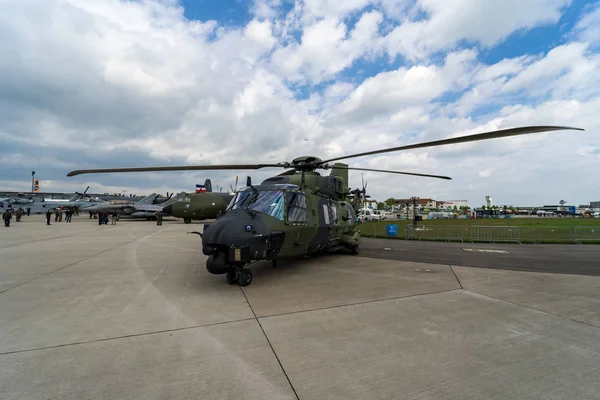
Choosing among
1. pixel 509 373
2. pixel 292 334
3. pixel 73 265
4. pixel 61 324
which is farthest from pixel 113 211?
pixel 509 373

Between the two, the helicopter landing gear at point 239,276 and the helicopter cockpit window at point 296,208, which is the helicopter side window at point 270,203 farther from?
the helicopter landing gear at point 239,276

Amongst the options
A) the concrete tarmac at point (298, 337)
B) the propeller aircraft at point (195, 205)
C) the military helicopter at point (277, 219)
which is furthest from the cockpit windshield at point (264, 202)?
the propeller aircraft at point (195, 205)

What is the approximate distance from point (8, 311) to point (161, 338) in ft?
10.9

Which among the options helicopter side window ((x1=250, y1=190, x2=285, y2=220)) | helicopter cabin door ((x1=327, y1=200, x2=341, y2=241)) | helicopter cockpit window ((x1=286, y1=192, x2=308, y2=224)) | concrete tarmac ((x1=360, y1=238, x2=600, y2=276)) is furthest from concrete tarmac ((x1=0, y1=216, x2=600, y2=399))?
helicopter cabin door ((x1=327, y1=200, x2=341, y2=241))

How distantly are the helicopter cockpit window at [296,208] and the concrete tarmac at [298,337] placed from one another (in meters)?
1.60

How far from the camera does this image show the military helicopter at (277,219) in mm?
6172

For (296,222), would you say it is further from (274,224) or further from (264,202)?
(264,202)

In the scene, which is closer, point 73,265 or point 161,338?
point 161,338

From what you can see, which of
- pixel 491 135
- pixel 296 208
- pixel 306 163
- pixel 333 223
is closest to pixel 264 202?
pixel 296 208

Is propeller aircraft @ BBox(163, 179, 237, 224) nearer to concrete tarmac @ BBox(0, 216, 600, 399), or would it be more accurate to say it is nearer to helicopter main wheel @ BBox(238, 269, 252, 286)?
concrete tarmac @ BBox(0, 216, 600, 399)

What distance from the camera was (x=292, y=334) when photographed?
4.15m

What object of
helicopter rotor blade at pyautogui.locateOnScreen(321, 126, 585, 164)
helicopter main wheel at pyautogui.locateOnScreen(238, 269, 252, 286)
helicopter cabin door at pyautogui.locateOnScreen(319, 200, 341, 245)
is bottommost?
helicopter main wheel at pyautogui.locateOnScreen(238, 269, 252, 286)

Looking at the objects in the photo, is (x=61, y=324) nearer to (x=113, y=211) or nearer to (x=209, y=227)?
(x=209, y=227)

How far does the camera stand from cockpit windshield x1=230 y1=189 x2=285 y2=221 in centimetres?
729
